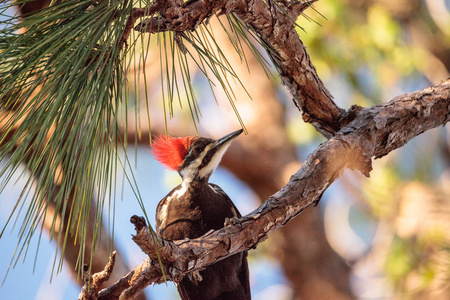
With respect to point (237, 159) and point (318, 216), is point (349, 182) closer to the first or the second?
point (318, 216)

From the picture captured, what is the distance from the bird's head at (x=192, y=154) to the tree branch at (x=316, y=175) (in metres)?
0.65

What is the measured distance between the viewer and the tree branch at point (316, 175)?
1147mm

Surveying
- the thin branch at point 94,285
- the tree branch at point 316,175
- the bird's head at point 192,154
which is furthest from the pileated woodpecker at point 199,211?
the thin branch at point 94,285

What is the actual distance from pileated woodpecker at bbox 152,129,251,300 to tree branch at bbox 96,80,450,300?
59 centimetres

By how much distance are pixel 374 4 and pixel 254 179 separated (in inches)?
83.5

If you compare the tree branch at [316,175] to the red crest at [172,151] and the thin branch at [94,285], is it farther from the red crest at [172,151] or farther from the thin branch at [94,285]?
the red crest at [172,151]

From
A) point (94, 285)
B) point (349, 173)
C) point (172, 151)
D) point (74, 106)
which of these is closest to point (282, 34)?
point (74, 106)

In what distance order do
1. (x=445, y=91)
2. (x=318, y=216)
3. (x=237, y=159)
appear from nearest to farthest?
(x=445, y=91) → (x=237, y=159) → (x=318, y=216)

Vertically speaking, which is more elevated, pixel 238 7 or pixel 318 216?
pixel 318 216

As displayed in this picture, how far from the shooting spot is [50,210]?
10.6 ft

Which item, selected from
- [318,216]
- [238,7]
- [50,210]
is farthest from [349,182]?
[238,7]

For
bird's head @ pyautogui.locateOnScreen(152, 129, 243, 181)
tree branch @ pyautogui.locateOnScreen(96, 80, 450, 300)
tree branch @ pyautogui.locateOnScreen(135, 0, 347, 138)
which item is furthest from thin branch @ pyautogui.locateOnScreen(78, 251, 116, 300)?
bird's head @ pyautogui.locateOnScreen(152, 129, 243, 181)

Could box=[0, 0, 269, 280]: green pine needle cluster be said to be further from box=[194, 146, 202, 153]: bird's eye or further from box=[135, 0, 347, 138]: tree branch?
box=[194, 146, 202, 153]: bird's eye

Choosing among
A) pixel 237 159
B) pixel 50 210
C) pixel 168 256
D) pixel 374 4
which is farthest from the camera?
pixel 374 4
